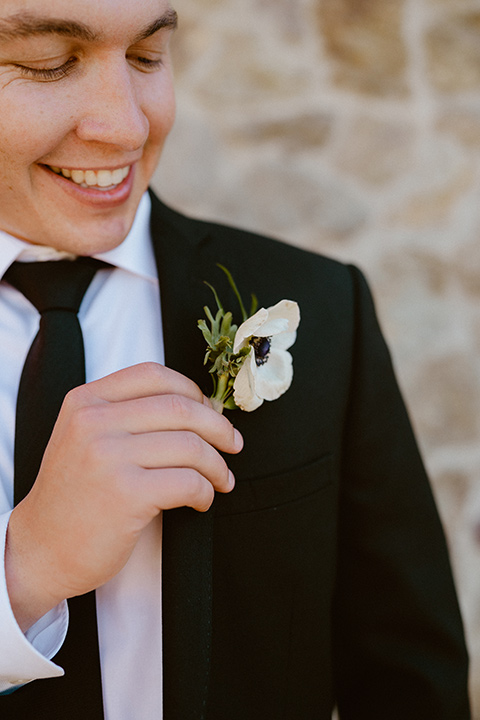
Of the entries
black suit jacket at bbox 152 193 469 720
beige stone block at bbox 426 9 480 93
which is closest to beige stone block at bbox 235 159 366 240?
beige stone block at bbox 426 9 480 93

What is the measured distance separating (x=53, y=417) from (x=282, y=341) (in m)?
0.36

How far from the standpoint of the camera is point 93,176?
1112 mm

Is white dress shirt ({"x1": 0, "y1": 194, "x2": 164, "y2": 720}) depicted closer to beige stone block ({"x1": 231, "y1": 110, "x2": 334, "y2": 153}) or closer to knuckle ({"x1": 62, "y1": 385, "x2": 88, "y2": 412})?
knuckle ({"x1": 62, "y1": 385, "x2": 88, "y2": 412})

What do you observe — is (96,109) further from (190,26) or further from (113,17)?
(190,26)

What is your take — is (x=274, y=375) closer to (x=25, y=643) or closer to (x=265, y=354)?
(x=265, y=354)

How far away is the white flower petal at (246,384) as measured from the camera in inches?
38.1

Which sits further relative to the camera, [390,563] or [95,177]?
[390,563]

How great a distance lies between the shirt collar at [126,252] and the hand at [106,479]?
0.37 metres

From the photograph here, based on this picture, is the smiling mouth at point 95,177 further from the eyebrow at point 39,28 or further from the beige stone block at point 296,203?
the beige stone block at point 296,203

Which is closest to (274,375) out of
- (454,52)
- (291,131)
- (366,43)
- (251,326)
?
(251,326)

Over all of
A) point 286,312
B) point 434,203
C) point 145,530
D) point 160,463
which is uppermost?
point 434,203

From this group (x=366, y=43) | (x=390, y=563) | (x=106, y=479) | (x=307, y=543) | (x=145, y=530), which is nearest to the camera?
(x=106, y=479)

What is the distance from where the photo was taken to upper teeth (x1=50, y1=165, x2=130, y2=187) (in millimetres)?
1098

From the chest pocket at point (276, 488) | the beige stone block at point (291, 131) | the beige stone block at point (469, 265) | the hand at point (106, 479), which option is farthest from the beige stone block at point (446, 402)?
the hand at point (106, 479)
